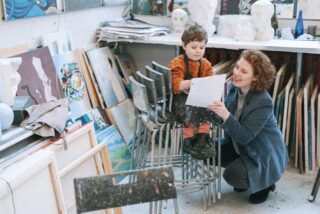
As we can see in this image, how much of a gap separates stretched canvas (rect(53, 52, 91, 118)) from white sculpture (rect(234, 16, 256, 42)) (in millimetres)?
1106

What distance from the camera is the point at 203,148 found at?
2.38 metres

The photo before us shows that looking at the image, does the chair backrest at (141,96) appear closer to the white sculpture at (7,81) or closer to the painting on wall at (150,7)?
the white sculpture at (7,81)

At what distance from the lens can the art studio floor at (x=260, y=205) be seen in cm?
244

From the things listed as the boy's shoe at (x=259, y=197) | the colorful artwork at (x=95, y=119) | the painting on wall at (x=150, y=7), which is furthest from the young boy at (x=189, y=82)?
the painting on wall at (x=150, y=7)

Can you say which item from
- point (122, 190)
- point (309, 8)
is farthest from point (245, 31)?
point (122, 190)

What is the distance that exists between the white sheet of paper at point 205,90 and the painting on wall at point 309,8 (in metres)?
1.17

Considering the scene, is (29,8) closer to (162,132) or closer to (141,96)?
(141,96)

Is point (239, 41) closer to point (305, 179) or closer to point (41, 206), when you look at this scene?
point (305, 179)

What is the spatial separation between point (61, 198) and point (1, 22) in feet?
3.46

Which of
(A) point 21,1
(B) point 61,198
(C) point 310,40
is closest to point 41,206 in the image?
(B) point 61,198

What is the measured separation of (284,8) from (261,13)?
11.6 inches

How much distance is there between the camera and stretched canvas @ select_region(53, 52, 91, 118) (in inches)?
106

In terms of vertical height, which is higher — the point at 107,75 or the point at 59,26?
the point at 59,26

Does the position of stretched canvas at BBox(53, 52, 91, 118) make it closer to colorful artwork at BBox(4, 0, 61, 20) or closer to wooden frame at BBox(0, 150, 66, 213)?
colorful artwork at BBox(4, 0, 61, 20)
